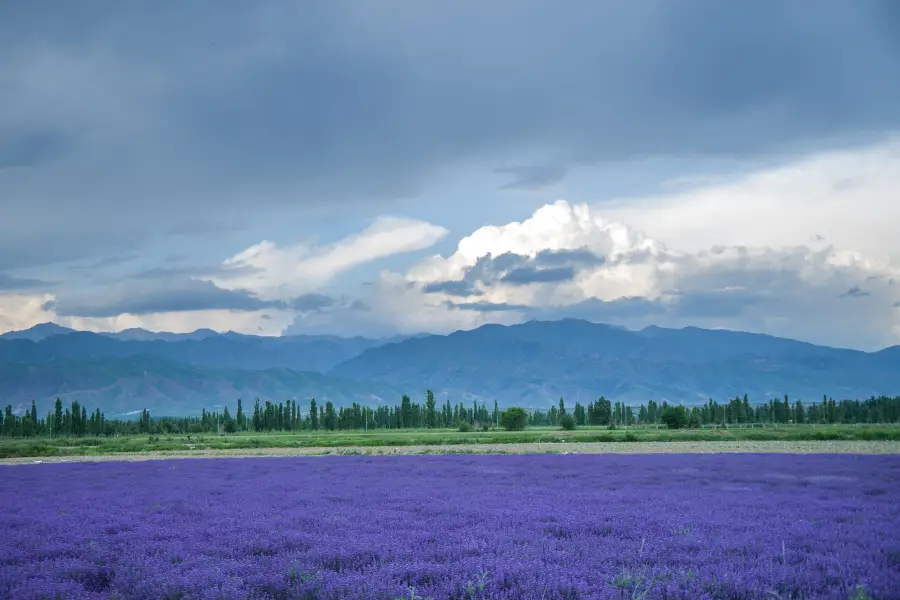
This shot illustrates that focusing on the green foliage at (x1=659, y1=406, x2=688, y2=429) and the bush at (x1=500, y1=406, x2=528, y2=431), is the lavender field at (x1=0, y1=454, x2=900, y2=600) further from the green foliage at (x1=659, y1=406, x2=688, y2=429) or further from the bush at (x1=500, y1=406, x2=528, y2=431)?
the green foliage at (x1=659, y1=406, x2=688, y2=429)

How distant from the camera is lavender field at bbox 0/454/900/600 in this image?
9695mm

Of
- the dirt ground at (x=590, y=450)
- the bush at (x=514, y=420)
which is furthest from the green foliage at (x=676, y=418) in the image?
the dirt ground at (x=590, y=450)

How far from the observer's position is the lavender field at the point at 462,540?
31.8 feet

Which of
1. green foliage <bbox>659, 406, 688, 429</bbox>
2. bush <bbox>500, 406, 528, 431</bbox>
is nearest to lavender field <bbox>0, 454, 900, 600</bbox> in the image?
bush <bbox>500, 406, 528, 431</bbox>

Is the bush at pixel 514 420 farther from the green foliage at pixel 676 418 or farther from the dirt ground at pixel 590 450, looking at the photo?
the dirt ground at pixel 590 450

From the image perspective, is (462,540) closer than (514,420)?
Yes

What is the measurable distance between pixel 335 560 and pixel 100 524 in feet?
26.5

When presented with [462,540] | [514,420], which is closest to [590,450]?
[462,540]

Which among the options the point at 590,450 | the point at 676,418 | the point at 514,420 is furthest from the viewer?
the point at 514,420

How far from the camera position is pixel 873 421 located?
164 m

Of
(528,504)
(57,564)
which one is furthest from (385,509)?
(57,564)

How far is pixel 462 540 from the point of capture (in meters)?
12.9

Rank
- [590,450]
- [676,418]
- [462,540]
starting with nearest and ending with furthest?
1. [462,540]
2. [590,450]
3. [676,418]

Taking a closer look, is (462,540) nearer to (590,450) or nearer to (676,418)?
(590,450)
